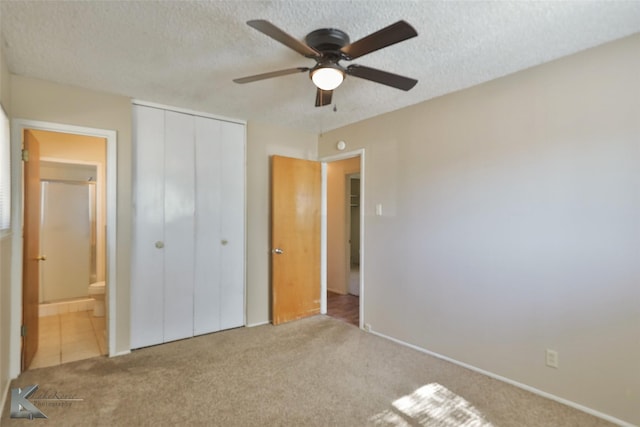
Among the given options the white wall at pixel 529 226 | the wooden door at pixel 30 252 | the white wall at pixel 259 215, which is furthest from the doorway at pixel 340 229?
the wooden door at pixel 30 252

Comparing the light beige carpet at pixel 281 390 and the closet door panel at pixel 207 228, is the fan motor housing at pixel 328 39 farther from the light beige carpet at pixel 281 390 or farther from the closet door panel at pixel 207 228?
the light beige carpet at pixel 281 390

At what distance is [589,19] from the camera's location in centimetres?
185

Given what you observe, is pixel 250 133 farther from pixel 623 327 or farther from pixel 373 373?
pixel 623 327

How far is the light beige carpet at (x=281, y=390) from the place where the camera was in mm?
2070

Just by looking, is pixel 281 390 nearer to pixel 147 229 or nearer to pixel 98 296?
pixel 147 229

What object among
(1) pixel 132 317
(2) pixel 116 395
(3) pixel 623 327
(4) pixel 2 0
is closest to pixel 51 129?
(4) pixel 2 0

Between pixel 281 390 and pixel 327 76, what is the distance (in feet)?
7.40

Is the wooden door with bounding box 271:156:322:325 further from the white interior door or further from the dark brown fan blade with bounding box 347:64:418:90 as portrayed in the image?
the white interior door

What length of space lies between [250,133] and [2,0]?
7.65ft

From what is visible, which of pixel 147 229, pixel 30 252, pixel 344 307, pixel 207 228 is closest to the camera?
pixel 30 252

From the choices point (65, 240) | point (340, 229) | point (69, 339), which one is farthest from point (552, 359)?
point (65, 240)

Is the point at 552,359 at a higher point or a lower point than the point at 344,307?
higher

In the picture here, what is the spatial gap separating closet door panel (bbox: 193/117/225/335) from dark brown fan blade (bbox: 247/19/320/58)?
210 cm

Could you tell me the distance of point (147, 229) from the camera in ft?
10.5
